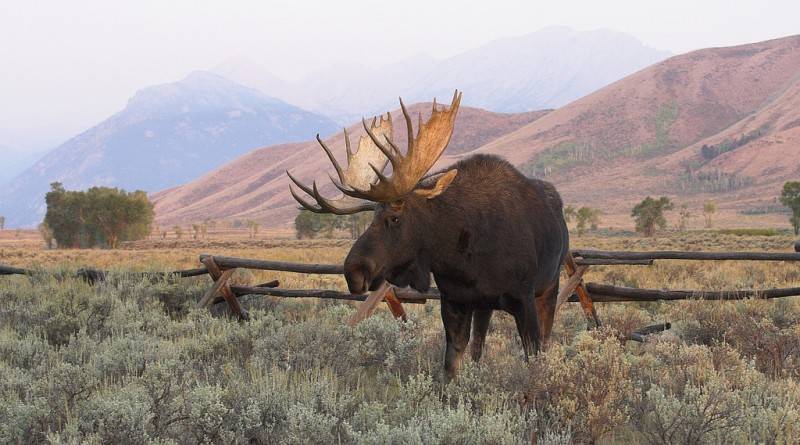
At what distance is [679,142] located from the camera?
155375mm

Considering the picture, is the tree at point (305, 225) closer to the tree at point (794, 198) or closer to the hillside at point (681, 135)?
the hillside at point (681, 135)

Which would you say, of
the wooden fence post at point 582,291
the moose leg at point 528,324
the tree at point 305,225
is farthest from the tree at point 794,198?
the moose leg at point 528,324

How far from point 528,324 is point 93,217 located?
58543 mm

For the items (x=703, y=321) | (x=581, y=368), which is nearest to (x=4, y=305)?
(x=581, y=368)

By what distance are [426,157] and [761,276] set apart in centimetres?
1421

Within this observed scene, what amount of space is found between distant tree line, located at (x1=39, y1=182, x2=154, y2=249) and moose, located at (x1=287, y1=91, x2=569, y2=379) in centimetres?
5707

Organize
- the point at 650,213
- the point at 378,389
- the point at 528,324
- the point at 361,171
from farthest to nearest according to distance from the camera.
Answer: the point at 650,213 < the point at 378,389 < the point at 361,171 < the point at 528,324

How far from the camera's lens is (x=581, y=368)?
4355mm

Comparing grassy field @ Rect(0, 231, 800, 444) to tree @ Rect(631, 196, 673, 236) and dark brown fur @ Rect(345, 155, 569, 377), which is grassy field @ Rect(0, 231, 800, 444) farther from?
tree @ Rect(631, 196, 673, 236)

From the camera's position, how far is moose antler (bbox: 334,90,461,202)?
4352mm

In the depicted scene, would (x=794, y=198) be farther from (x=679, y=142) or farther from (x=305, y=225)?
(x=679, y=142)

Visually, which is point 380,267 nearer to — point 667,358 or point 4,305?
point 667,358

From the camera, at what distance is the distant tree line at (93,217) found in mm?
56188

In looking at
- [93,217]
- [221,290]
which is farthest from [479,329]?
[93,217]
